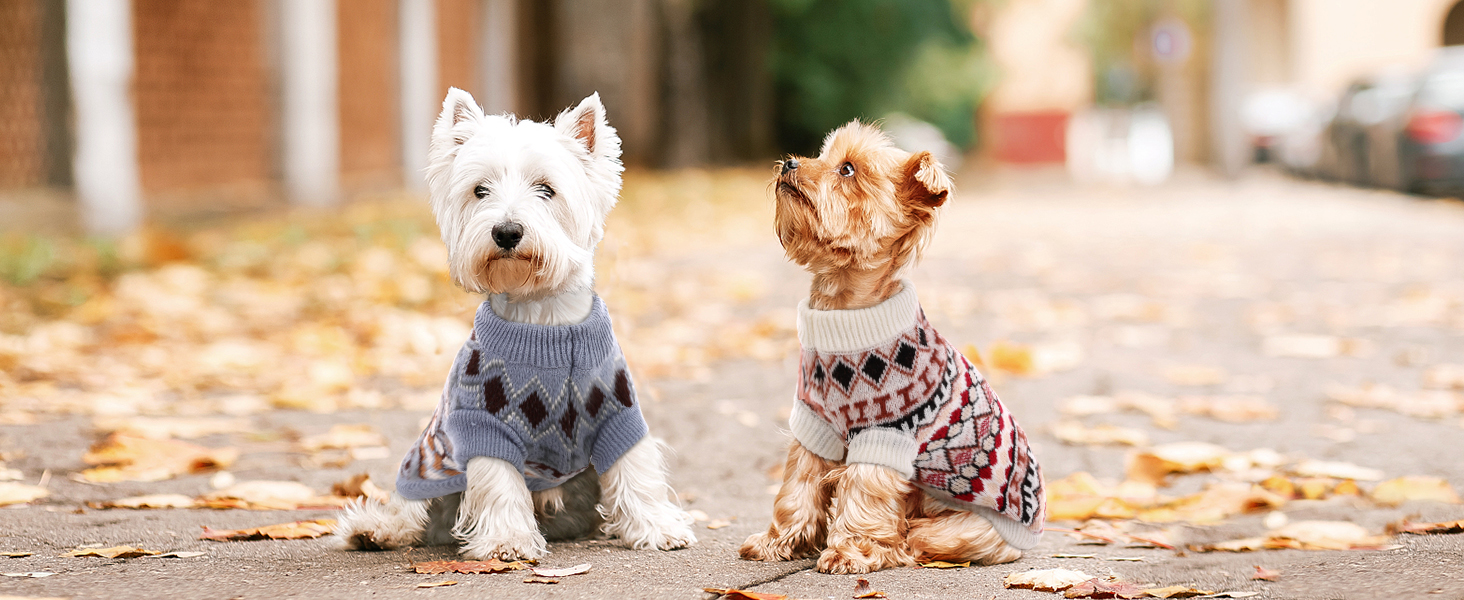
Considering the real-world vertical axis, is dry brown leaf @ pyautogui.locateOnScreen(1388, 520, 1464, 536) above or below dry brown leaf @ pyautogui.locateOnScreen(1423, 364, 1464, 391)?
above

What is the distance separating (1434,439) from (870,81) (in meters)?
24.0

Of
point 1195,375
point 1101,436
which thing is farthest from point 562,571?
point 1195,375

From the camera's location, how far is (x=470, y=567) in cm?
321

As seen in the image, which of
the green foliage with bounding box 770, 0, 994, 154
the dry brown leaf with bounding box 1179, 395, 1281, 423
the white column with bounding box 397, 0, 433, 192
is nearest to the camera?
the dry brown leaf with bounding box 1179, 395, 1281, 423

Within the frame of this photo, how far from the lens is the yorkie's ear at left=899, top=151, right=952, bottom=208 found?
316 cm

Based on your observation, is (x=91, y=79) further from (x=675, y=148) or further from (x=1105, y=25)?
(x=1105, y=25)

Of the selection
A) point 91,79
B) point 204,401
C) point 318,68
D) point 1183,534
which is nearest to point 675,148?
point 318,68

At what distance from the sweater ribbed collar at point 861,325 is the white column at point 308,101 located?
12.7 meters

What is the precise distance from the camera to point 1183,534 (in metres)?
3.89

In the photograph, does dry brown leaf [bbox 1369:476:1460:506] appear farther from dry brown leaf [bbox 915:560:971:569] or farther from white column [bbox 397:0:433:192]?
white column [bbox 397:0:433:192]

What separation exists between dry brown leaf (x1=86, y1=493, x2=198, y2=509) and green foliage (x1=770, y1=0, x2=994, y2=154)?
78.0 feet

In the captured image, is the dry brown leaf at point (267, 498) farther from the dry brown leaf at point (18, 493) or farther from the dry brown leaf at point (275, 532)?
the dry brown leaf at point (18, 493)

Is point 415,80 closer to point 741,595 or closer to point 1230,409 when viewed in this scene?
point 1230,409

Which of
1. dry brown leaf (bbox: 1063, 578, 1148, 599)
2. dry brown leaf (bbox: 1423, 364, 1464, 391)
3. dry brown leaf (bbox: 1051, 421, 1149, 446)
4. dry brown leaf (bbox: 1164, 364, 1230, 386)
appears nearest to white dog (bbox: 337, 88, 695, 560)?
dry brown leaf (bbox: 1063, 578, 1148, 599)
